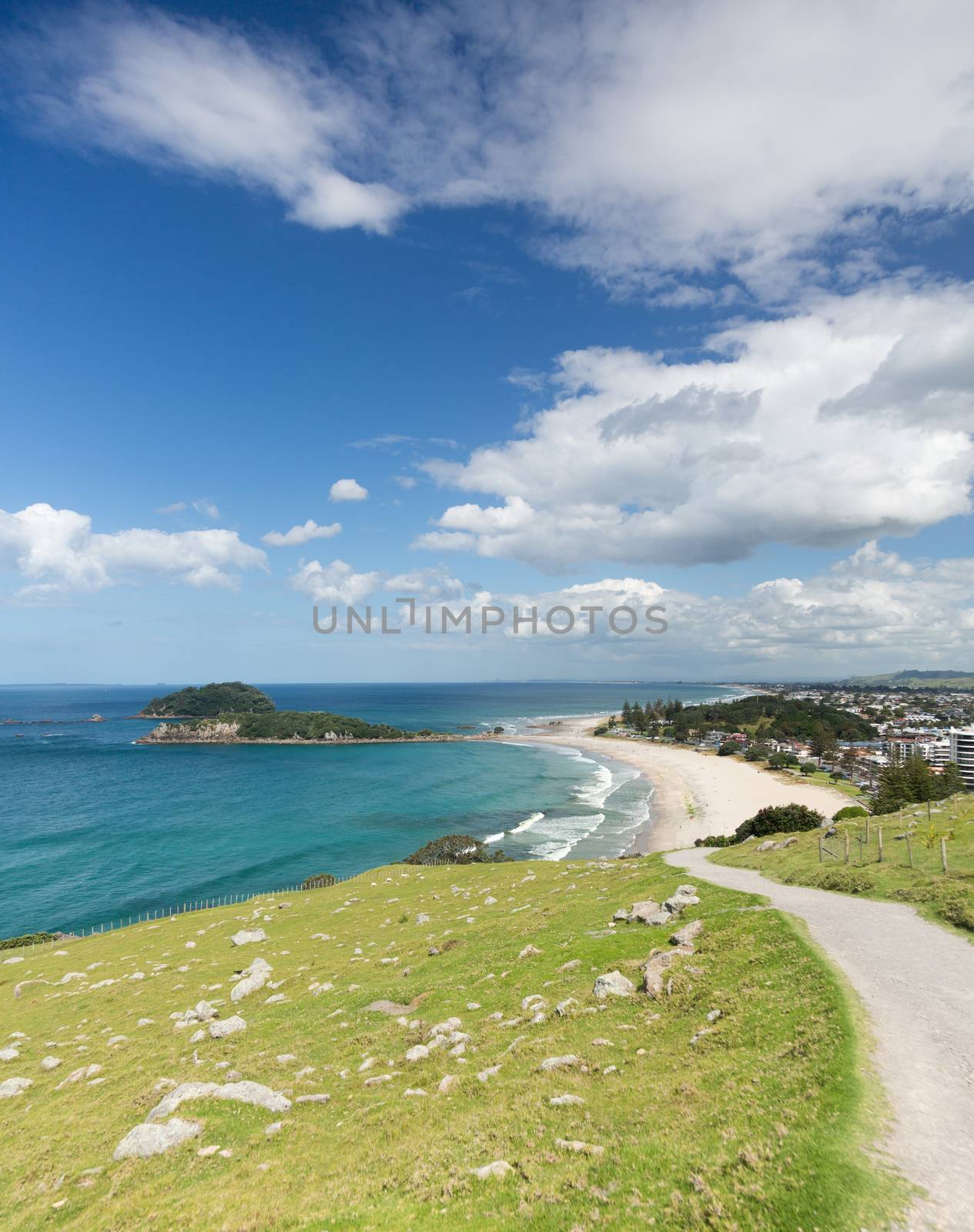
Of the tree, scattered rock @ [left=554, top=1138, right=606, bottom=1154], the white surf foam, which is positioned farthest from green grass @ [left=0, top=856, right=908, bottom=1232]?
the tree

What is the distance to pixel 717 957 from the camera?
17.6 m

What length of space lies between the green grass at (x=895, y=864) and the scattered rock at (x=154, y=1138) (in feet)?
80.0

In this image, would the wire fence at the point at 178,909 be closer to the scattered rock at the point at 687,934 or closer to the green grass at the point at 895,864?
the green grass at the point at 895,864

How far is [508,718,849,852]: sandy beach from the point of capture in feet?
251

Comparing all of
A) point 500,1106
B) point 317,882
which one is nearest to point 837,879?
point 500,1106

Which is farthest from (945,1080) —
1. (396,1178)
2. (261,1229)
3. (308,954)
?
(308,954)

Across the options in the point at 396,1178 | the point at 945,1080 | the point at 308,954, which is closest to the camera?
the point at 396,1178

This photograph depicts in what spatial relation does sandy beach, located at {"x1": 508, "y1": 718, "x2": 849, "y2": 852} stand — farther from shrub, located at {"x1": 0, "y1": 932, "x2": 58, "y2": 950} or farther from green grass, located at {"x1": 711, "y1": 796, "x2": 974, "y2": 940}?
shrub, located at {"x1": 0, "y1": 932, "x2": 58, "y2": 950}

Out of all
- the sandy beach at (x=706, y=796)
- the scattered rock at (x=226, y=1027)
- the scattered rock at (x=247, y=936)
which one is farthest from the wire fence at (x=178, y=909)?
the sandy beach at (x=706, y=796)

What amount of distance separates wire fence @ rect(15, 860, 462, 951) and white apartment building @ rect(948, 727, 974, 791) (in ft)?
397

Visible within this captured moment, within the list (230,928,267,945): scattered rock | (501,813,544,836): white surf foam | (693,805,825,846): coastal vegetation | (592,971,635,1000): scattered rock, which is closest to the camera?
(592,971,635,1000): scattered rock

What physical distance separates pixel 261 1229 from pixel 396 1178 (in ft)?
7.20

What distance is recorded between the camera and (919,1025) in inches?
510

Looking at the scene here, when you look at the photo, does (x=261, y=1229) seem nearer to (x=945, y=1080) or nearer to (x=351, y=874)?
(x=945, y=1080)
